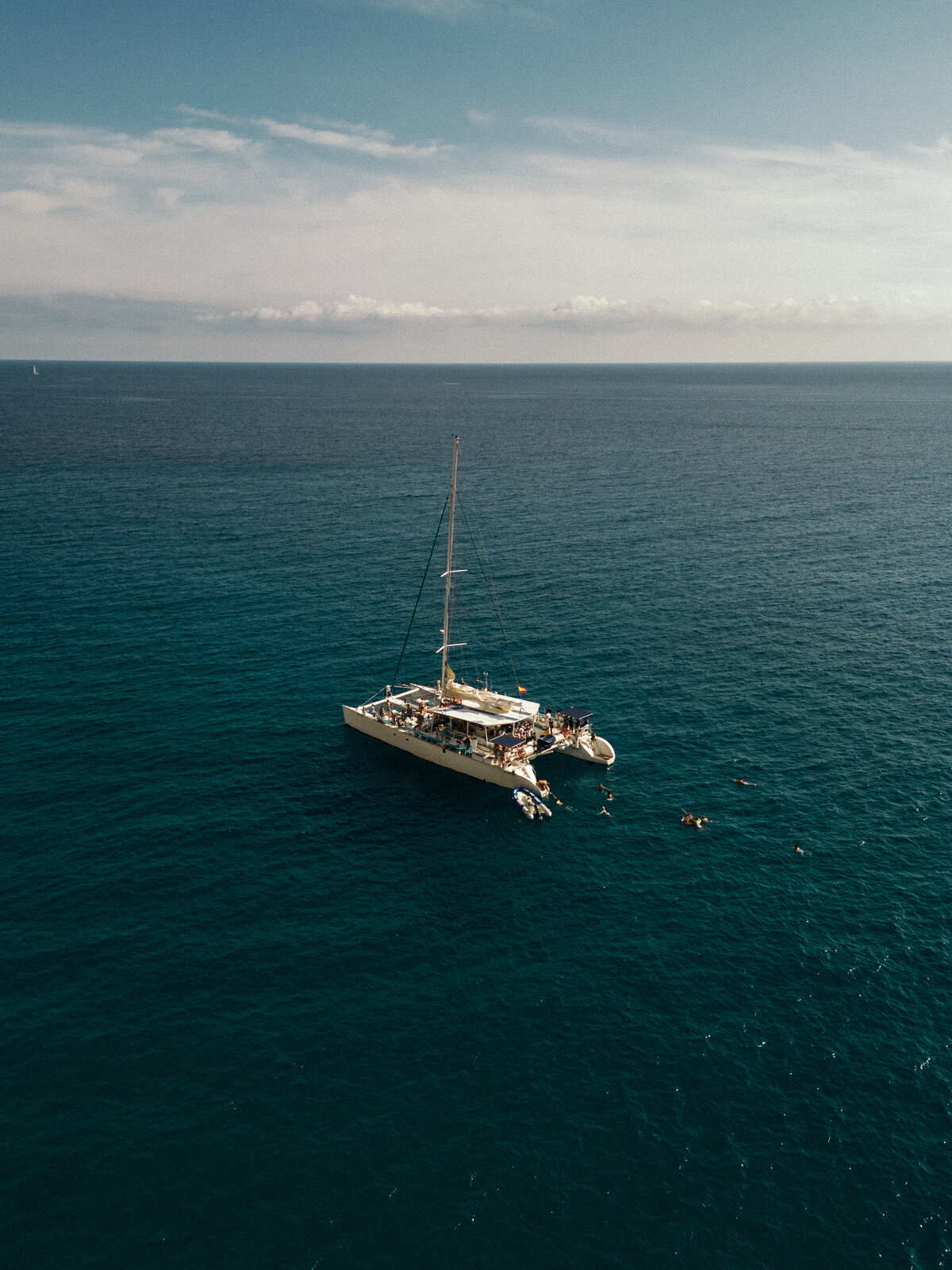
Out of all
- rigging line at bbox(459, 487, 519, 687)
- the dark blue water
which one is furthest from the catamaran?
rigging line at bbox(459, 487, 519, 687)

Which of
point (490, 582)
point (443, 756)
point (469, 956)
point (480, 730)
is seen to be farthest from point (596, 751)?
point (490, 582)

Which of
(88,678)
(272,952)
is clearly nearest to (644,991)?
(272,952)

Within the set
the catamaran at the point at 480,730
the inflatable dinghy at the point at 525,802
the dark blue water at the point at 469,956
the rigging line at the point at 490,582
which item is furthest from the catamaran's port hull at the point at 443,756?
the rigging line at the point at 490,582

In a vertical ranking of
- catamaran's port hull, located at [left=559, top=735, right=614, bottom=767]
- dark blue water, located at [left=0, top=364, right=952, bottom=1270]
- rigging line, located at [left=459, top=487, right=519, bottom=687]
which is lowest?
dark blue water, located at [left=0, top=364, right=952, bottom=1270]

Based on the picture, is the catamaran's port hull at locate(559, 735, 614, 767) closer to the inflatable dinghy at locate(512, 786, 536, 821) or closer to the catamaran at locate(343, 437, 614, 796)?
the catamaran at locate(343, 437, 614, 796)

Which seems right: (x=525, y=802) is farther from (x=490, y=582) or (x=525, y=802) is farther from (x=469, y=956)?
(x=490, y=582)

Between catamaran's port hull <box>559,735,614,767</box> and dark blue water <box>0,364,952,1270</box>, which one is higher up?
catamaran's port hull <box>559,735,614,767</box>

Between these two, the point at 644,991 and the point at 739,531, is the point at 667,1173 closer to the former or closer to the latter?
the point at 644,991
